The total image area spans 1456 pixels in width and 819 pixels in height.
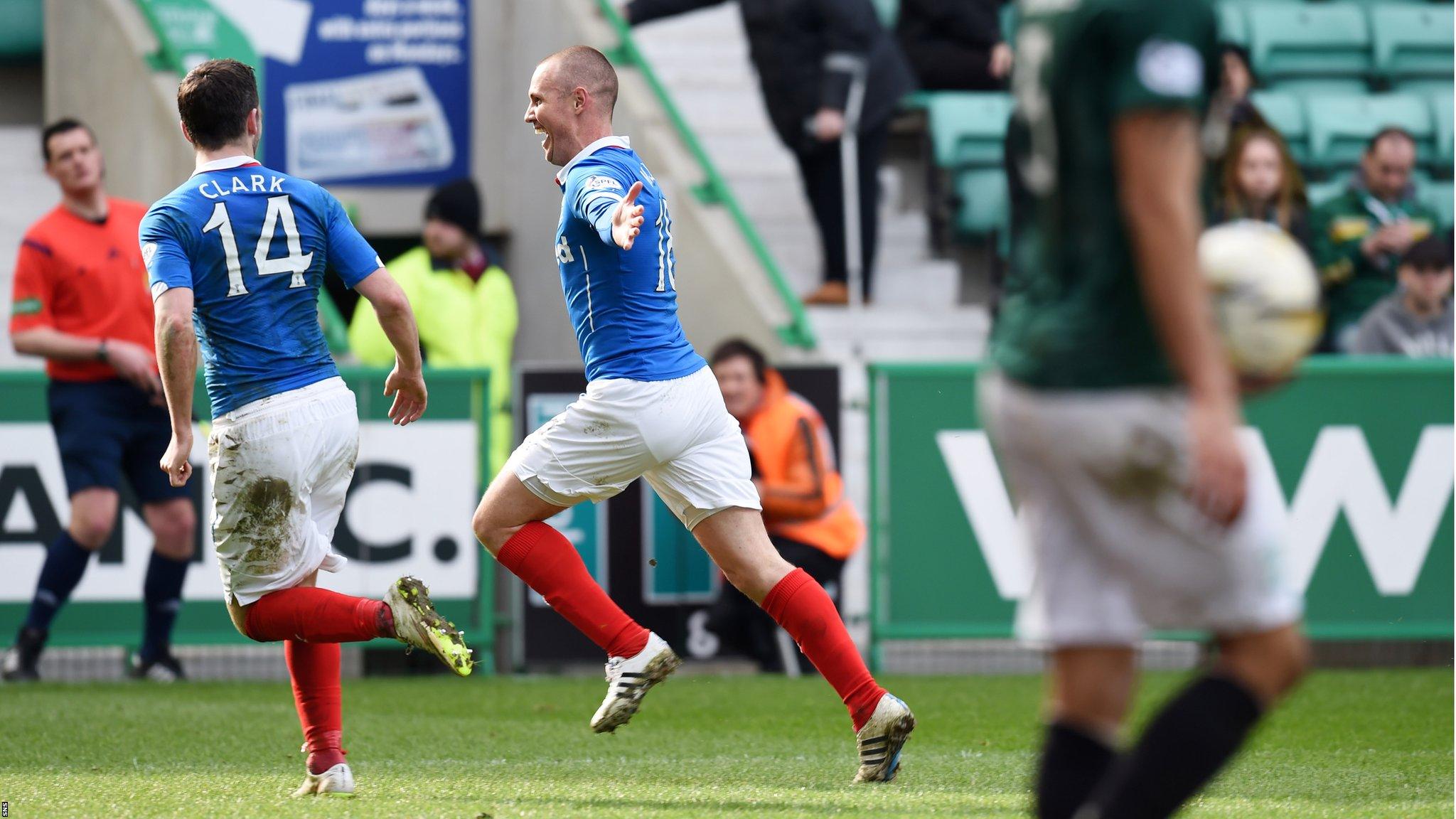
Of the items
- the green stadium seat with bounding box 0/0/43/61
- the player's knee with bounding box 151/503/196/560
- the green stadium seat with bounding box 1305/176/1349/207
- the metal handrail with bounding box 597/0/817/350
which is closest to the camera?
the player's knee with bounding box 151/503/196/560

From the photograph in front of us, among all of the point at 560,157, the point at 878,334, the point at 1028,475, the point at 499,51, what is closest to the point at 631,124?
the point at 878,334

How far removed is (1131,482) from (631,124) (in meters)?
8.78

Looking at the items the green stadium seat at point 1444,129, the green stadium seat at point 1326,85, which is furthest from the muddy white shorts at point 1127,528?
the green stadium seat at point 1326,85

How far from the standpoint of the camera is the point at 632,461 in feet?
18.2

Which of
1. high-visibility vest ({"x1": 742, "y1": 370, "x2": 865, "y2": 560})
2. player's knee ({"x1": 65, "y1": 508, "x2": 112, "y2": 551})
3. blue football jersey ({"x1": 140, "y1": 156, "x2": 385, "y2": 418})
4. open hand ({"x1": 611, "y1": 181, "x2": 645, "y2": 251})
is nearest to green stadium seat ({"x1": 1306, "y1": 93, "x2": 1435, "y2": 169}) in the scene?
high-visibility vest ({"x1": 742, "y1": 370, "x2": 865, "y2": 560})

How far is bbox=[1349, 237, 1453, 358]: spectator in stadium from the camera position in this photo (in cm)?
1005

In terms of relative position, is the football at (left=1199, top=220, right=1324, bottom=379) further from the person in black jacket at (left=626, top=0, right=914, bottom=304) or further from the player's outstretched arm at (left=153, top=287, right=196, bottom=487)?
the person in black jacket at (left=626, top=0, right=914, bottom=304)

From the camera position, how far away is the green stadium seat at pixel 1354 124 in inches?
514

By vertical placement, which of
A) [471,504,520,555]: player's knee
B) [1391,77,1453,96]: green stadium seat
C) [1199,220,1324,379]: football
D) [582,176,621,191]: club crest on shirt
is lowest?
[471,504,520,555]: player's knee

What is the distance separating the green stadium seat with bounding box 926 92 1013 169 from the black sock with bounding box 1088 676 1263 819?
29.8ft

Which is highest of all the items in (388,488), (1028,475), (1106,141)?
(1106,141)

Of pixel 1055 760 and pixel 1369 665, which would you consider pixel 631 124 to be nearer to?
pixel 1369 665

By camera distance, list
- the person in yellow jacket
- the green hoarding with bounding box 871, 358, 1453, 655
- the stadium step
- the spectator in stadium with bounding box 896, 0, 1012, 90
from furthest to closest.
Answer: the spectator in stadium with bounding box 896, 0, 1012, 90 < the stadium step < the person in yellow jacket < the green hoarding with bounding box 871, 358, 1453, 655

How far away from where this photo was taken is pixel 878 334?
11.3 meters
